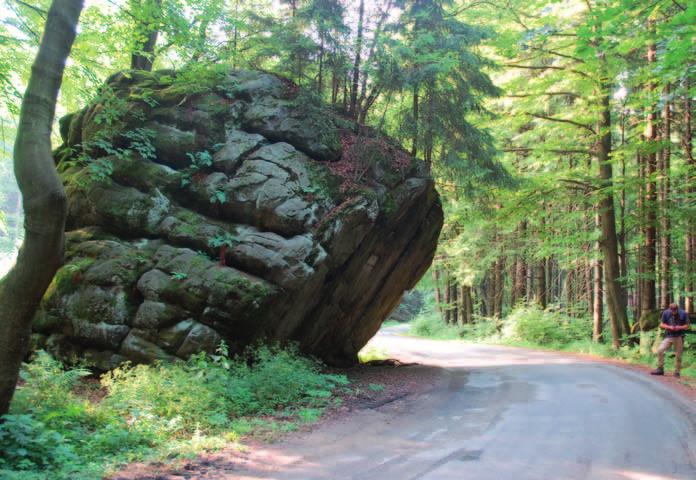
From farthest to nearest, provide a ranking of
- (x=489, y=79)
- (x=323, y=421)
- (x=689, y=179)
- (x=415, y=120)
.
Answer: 1. (x=689, y=179)
2. (x=489, y=79)
3. (x=415, y=120)
4. (x=323, y=421)

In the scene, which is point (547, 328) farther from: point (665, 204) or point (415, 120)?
point (415, 120)

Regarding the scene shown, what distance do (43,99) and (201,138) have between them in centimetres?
542

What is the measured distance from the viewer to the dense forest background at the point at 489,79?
9750 millimetres

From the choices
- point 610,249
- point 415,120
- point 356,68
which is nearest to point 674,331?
point 610,249

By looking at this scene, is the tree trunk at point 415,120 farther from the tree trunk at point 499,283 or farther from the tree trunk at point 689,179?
the tree trunk at point 499,283

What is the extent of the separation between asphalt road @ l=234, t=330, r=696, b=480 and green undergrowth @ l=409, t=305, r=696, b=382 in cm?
446

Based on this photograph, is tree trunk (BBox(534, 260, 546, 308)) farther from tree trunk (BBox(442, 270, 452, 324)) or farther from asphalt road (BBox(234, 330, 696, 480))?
asphalt road (BBox(234, 330, 696, 480))

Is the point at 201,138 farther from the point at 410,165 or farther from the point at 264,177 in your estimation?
the point at 410,165

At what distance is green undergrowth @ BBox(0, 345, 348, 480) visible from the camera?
482 cm

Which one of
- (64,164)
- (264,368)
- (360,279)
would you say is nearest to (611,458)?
(264,368)

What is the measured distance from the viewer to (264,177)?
10.1m

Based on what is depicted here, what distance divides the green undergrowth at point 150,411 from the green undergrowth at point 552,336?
9721 millimetres

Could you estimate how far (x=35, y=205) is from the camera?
16.6ft

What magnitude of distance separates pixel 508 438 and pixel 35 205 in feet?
21.5
